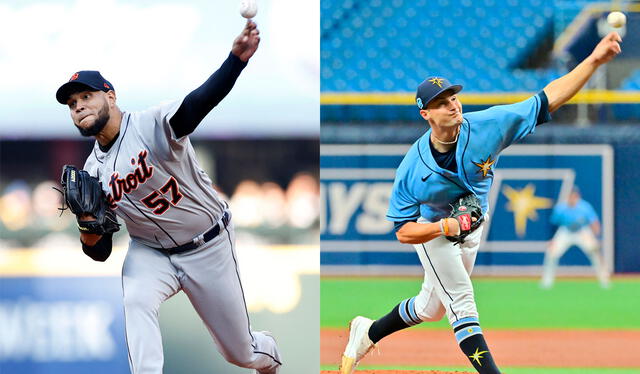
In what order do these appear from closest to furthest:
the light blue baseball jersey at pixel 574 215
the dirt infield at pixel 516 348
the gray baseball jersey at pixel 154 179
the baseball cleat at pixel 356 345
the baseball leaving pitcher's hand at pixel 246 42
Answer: the baseball leaving pitcher's hand at pixel 246 42
the gray baseball jersey at pixel 154 179
the baseball cleat at pixel 356 345
the dirt infield at pixel 516 348
the light blue baseball jersey at pixel 574 215

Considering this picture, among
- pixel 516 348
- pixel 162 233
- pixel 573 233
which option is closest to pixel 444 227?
pixel 162 233

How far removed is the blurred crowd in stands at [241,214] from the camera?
14.7ft

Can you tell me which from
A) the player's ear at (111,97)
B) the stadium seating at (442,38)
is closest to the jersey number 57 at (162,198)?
the player's ear at (111,97)

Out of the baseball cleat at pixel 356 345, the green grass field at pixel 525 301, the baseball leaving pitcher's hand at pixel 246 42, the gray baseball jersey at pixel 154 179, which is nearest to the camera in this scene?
the baseball leaving pitcher's hand at pixel 246 42

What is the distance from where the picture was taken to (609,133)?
5438mm

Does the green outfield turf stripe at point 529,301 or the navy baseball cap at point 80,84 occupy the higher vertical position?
the navy baseball cap at point 80,84

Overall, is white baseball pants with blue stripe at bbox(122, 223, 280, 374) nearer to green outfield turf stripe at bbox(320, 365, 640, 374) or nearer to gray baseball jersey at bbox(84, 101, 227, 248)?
gray baseball jersey at bbox(84, 101, 227, 248)

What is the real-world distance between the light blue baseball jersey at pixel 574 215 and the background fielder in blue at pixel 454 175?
2.20 metres

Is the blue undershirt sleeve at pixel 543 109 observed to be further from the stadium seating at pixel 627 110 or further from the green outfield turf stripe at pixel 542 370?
the stadium seating at pixel 627 110

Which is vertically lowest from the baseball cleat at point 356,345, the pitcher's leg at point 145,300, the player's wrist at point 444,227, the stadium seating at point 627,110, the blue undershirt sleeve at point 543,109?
the baseball cleat at point 356,345

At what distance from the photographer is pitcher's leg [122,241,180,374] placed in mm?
2986

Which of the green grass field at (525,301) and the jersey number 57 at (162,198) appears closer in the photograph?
the jersey number 57 at (162,198)

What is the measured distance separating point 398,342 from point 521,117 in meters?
1.94

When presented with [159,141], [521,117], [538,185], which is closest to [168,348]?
[159,141]
